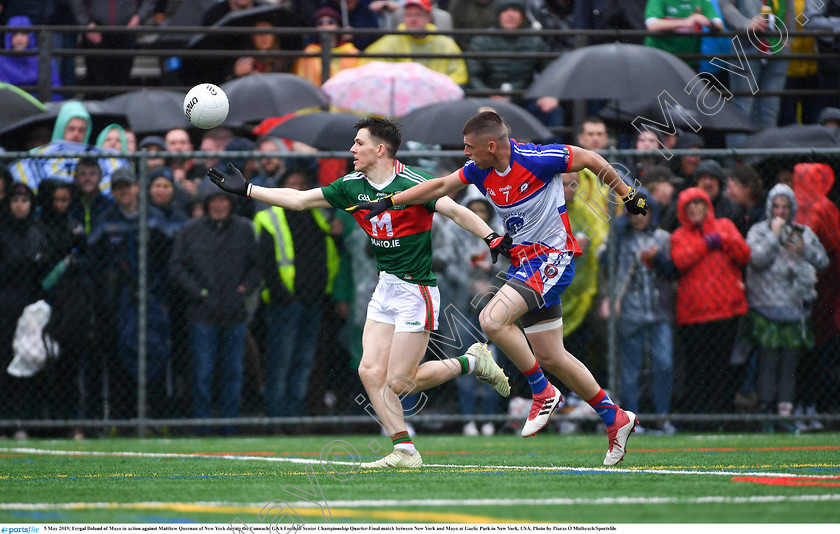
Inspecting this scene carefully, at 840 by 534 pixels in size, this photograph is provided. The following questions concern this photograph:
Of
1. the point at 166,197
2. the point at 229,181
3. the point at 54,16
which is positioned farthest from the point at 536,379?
A: the point at 54,16

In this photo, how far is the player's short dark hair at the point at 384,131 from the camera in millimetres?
7500

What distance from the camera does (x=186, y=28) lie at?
13.3 metres

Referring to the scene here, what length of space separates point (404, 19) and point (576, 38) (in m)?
1.99

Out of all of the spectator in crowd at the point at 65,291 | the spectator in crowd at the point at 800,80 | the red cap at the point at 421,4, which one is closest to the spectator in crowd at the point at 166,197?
the spectator in crowd at the point at 65,291

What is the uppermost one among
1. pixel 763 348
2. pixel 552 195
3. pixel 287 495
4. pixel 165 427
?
pixel 552 195

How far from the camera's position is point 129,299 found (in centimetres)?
1080

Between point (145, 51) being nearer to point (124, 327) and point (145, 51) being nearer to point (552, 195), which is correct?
point (124, 327)

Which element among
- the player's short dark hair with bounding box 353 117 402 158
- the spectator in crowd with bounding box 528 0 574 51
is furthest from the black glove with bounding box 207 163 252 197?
the spectator in crowd with bounding box 528 0 574 51

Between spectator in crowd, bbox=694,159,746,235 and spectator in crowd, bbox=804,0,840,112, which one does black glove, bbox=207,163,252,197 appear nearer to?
spectator in crowd, bbox=694,159,746,235

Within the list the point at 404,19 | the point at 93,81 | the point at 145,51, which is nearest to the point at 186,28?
the point at 145,51

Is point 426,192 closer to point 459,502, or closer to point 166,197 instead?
point 459,502

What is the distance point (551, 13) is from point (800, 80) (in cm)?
298

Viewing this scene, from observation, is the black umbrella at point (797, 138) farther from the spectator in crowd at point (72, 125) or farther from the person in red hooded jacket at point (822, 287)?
the spectator in crowd at point (72, 125)

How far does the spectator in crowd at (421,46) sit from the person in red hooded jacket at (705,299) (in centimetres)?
388
